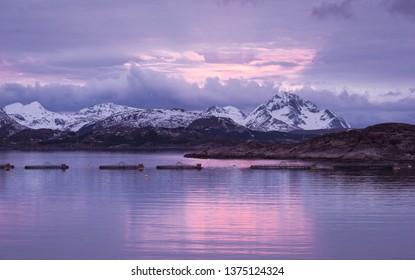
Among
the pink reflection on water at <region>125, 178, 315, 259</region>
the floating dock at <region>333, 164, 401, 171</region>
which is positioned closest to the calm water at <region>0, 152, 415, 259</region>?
the pink reflection on water at <region>125, 178, 315, 259</region>

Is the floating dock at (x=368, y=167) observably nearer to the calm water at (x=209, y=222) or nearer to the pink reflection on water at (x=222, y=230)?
the calm water at (x=209, y=222)

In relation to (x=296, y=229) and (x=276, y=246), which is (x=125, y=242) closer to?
(x=276, y=246)

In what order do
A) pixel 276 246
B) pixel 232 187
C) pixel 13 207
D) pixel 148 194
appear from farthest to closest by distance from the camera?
pixel 232 187, pixel 148 194, pixel 13 207, pixel 276 246

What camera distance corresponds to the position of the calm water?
44.2 m

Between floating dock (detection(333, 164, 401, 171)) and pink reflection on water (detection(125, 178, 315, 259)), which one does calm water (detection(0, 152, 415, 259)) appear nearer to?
pink reflection on water (detection(125, 178, 315, 259))

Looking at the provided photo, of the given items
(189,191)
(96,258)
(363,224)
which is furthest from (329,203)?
(96,258)

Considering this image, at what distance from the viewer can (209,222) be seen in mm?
57906

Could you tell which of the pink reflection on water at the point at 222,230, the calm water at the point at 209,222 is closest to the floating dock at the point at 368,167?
the calm water at the point at 209,222

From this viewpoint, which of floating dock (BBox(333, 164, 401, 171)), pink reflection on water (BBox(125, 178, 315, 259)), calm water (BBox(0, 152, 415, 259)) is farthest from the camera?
floating dock (BBox(333, 164, 401, 171))

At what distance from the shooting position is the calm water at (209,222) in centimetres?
4419

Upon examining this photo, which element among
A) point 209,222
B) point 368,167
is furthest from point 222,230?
point 368,167

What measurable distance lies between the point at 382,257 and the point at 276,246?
24.0 ft

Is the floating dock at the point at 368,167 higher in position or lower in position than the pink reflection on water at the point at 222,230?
higher
